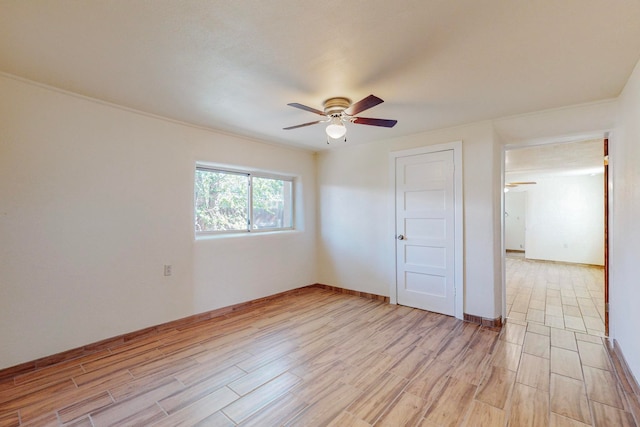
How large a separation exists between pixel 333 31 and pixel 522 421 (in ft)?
8.81

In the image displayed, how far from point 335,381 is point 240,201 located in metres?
2.75

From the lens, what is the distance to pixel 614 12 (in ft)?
4.87

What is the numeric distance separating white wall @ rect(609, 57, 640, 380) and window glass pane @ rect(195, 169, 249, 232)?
159 inches

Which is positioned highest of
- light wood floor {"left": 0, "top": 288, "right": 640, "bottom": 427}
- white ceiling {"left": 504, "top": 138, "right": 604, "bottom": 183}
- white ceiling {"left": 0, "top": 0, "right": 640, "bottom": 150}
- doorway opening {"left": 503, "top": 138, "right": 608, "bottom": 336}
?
white ceiling {"left": 0, "top": 0, "right": 640, "bottom": 150}

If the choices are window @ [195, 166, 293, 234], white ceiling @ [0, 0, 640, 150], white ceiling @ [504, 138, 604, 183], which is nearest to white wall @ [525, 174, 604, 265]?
white ceiling @ [504, 138, 604, 183]

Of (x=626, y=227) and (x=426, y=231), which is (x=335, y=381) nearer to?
(x=426, y=231)

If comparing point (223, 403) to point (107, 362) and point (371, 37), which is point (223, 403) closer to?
point (107, 362)

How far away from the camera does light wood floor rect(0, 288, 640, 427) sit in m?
1.82

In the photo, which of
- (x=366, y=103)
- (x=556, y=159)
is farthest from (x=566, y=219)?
(x=366, y=103)

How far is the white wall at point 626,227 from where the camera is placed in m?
2.06

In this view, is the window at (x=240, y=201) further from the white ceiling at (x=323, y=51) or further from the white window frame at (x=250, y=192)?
the white ceiling at (x=323, y=51)

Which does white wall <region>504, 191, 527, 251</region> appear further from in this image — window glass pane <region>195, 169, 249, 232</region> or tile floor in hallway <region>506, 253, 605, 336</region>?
window glass pane <region>195, 169, 249, 232</region>

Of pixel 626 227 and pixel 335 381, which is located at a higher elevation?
pixel 626 227

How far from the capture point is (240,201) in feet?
13.5
